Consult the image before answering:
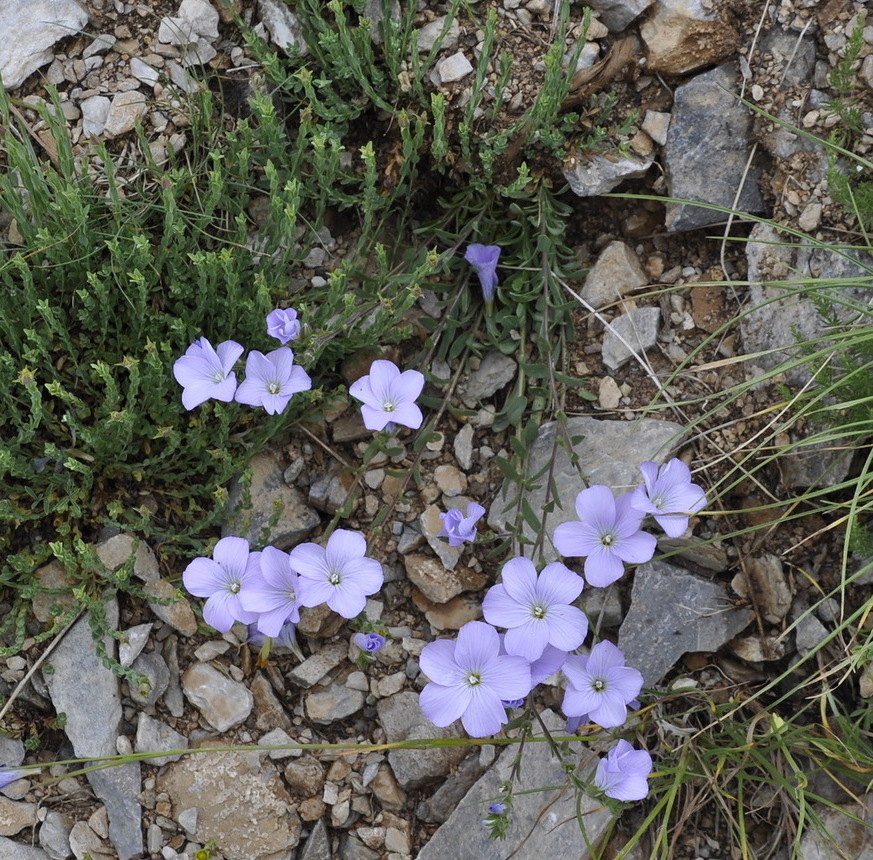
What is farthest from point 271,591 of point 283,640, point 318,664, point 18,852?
point 18,852

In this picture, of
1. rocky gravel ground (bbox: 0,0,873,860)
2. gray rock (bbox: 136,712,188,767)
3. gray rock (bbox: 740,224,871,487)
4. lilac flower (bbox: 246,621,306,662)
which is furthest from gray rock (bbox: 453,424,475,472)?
gray rock (bbox: 136,712,188,767)

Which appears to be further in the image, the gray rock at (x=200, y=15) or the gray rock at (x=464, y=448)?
the gray rock at (x=200, y=15)

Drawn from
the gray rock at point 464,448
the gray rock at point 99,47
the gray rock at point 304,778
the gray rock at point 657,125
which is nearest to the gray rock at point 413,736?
the gray rock at point 304,778

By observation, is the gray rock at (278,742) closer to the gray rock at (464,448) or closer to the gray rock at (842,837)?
the gray rock at (464,448)

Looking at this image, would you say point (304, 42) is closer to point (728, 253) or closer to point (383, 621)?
point (728, 253)

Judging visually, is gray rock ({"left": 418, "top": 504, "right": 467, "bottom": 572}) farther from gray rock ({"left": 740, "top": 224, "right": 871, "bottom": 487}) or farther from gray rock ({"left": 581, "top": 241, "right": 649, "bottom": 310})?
gray rock ({"left": 740, "top": 224, "right": 871, "bottom": 487})

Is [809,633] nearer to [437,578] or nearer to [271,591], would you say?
[437,578]

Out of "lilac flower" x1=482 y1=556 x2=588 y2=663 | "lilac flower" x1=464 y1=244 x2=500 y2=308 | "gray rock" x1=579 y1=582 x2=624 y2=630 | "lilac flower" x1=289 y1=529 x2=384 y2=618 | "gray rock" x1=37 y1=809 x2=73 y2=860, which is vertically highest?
"lilac flower" x1=464 y1=244 x2=500 y2=308
